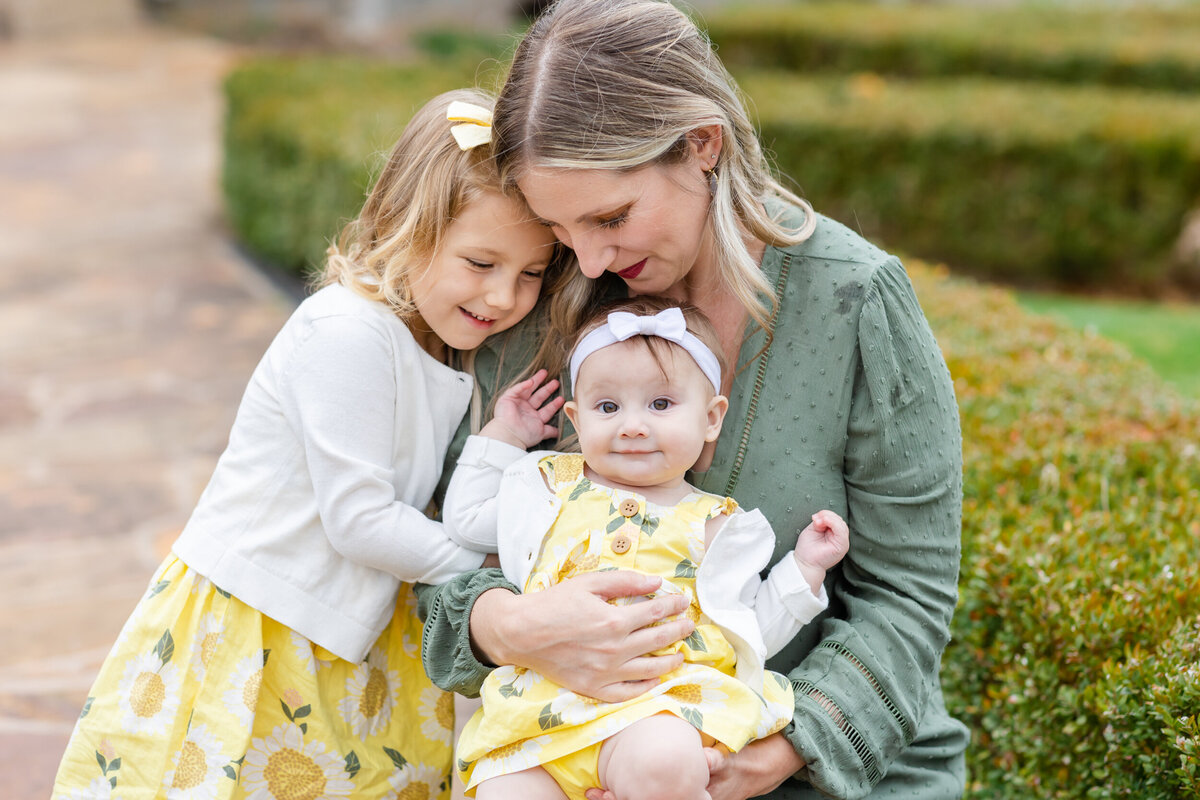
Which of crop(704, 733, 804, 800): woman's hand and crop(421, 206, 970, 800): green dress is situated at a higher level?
crop(421, 206, 970, 800): green dress

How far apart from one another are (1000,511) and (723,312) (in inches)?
41.5

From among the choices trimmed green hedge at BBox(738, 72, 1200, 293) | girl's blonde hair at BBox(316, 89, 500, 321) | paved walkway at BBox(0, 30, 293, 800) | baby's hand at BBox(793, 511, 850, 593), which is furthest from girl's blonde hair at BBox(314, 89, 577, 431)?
trimmed green hedge at BBox(738, 72, 1200, 293)

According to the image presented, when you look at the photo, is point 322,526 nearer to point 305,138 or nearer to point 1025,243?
point 305,138

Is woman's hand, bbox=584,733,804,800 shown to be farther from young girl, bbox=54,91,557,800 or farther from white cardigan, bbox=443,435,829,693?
young girl, bbox=54,91,557,800

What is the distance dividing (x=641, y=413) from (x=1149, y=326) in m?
5.63

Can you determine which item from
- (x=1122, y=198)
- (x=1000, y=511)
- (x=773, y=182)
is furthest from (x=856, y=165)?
(x=773, y=182)

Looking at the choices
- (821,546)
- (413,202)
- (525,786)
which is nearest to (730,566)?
(821,546)

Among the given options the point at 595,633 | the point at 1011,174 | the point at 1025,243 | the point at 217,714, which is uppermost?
the point at 595,633

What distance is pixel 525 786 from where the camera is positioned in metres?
1.82

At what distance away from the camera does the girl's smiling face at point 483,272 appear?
210cm

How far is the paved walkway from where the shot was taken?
12.2ft

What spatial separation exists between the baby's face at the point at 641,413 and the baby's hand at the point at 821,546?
0.75 ft

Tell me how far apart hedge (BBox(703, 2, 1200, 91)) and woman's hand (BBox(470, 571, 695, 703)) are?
282 inches

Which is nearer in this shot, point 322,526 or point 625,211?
point 625,211
